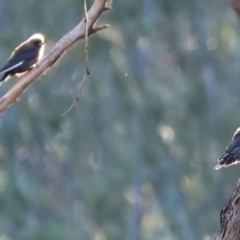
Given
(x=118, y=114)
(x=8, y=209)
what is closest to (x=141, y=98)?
(x=118, y=114)

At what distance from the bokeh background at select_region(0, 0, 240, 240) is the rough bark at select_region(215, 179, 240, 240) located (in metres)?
8.50

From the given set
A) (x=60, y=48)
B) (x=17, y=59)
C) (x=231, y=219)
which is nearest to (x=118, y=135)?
(x=17, y=59)

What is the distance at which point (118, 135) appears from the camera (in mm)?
13891

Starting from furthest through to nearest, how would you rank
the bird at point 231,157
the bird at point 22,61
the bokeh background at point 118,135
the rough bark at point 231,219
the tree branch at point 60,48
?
the bokeh background at point 118,135 < the bird at point 22,61 < the bird at point 231,157 < the tree branch at point 60,48 < the rough bark at point 231,219

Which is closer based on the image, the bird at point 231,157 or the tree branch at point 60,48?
the tree branch at point 60,48

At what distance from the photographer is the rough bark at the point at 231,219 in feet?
14.8

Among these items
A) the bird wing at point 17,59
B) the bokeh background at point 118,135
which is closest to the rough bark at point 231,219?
the bird wing at point 17,59

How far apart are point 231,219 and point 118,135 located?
30.8 feet

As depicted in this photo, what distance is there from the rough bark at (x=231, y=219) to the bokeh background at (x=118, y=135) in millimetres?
8496

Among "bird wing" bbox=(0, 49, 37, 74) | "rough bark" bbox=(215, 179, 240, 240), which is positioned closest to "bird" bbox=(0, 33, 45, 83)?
"bird wing" bbox=(0, 49, 37, 74)

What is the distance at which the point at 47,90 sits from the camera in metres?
13.8

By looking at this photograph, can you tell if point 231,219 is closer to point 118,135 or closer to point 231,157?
point 231,157

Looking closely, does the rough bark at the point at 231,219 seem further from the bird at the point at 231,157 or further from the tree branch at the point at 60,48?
the bird at the point at 231,157

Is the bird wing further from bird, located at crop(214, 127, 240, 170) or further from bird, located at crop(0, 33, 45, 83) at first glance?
bird, located at crop(214, 127, 240, 170)
